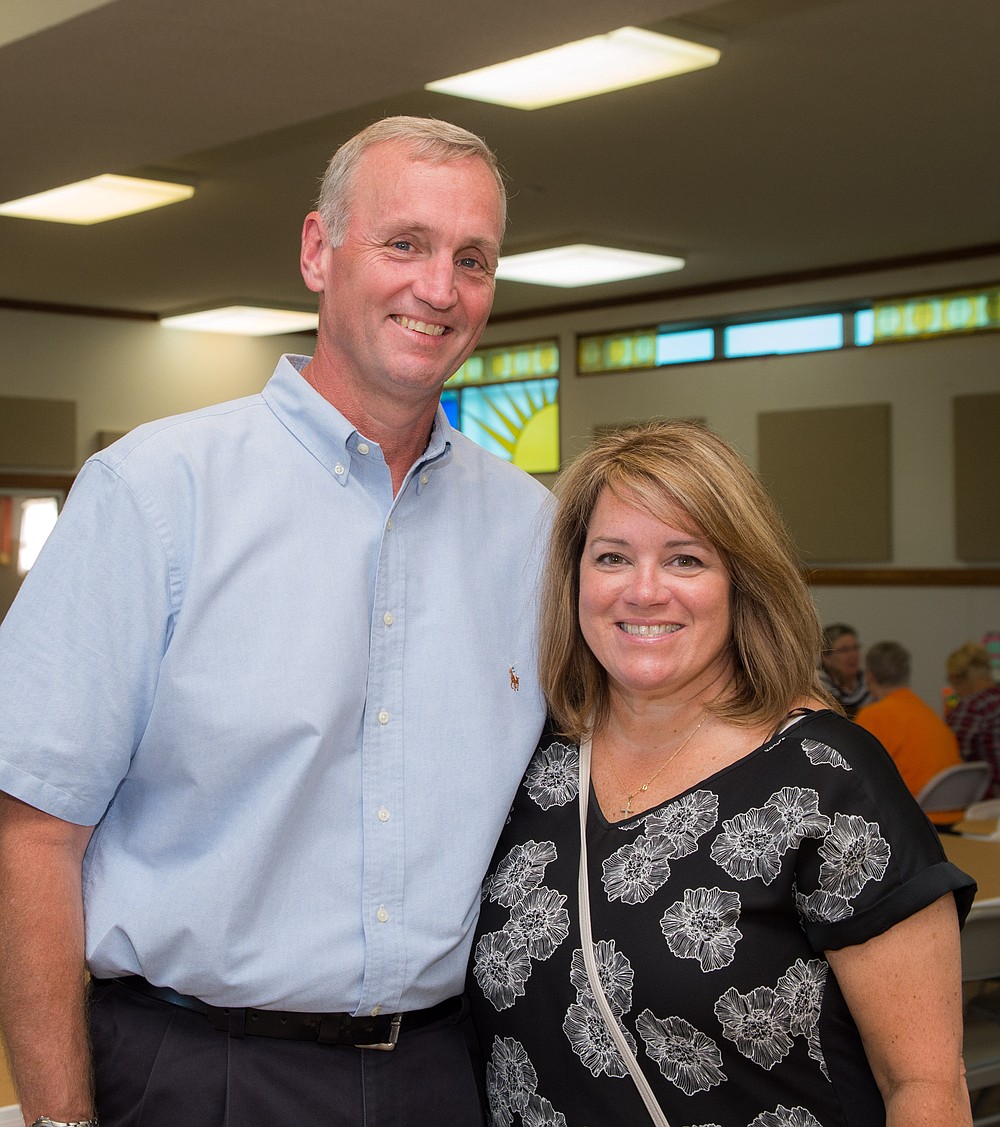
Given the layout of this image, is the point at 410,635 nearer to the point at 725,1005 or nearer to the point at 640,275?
the point at 725,1005

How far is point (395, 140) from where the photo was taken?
5.99 ft

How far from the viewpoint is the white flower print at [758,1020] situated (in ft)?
5.51

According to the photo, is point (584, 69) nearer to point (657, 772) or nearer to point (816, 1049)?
point (657, 772)

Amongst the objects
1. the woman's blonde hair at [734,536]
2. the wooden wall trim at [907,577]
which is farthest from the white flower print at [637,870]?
the wooden wall trim at [907,577]

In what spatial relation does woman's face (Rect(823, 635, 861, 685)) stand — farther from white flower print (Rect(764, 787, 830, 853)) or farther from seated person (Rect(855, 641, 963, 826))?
white flower print (Rect(764, 787, 830, 853))

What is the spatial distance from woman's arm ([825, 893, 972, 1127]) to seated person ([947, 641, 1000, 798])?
490 centimetres

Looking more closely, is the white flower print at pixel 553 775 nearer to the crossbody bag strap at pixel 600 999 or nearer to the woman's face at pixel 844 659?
the crossbody bag strap at pixel 600 999

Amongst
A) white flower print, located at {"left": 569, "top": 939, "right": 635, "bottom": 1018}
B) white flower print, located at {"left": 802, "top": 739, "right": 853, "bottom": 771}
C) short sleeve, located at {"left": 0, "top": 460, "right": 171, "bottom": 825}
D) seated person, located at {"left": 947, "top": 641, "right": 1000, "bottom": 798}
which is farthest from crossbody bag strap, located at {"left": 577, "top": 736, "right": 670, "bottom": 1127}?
seated person, located at {"left": 947, "top": 641, "right": 1000, "bottom": 798}

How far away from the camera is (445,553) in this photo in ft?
6.30

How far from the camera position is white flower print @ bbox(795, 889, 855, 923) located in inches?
64.5

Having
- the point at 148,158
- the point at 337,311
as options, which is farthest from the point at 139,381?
the point at 337,311

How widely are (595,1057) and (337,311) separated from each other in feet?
3.48

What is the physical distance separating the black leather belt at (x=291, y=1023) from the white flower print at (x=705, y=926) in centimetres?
38

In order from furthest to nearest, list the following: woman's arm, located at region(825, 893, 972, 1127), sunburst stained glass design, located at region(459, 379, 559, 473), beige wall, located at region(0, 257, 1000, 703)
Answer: sunburst stained glass design, located at region(459, 379, 559, 473) → beige wall, located at region(0, 257, 1000, 703) → woman's arm, located at region(825, 893, 972, 1127)
